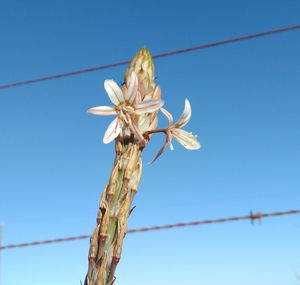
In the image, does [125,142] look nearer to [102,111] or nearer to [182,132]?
[102,111]

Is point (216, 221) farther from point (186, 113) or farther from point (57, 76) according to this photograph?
point (57, 76)

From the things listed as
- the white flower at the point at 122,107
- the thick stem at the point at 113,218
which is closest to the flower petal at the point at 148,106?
the white flower at the point at 122,107

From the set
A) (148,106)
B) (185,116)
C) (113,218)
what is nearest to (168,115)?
(185,116)

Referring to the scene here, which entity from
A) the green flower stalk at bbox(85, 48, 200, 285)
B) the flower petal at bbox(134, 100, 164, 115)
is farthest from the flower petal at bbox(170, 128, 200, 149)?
the flower petal at bbox(134, 100, 164, 115)

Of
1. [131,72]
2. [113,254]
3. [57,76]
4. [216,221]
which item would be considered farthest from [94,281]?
[57,76]

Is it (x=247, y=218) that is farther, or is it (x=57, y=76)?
(x=57, y=76)

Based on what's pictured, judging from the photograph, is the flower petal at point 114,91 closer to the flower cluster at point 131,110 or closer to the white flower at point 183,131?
the flower cluster at point 131,110

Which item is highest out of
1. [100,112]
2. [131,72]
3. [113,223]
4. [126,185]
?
[131,72]

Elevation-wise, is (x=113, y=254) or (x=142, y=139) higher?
(x=142, y=139)
